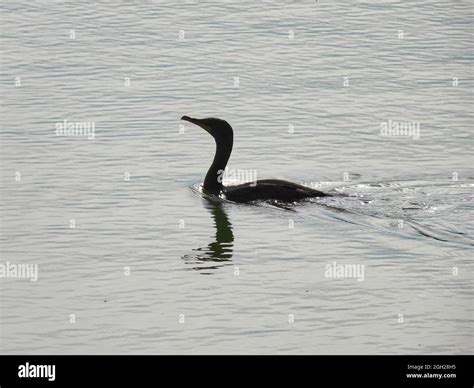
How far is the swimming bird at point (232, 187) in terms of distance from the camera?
17.3m

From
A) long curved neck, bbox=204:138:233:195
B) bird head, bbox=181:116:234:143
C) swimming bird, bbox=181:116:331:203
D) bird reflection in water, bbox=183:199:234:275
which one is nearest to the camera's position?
bird reflection in water, bbox=183:199:234:275

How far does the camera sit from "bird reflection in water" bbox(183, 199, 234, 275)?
15195 millimetres

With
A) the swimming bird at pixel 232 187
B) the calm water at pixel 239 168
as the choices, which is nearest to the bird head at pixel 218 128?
the swimming bird at pixel 232 187

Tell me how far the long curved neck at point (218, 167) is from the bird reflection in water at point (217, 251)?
845mm

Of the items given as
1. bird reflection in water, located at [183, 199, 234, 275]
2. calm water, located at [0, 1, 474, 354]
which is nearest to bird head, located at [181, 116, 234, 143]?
calm water, located at [0, 1, 474, 354]

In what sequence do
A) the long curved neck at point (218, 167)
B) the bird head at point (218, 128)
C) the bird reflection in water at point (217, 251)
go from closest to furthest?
the bird reflection in water at point (217, 251), the long curved neck at point (218, 167), the bird head at point (218, 128)

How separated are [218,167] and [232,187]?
16.6 inches

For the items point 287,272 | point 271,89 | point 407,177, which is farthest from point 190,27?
point 287,272

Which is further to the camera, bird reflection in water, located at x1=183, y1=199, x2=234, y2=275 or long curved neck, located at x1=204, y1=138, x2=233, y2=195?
long curved neck, located at x1=204, y1=138, x2=233, y2=195

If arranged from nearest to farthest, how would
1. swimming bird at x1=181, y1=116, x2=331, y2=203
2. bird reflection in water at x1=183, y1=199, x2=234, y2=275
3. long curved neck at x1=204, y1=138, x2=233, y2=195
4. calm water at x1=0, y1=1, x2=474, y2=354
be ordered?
calm water at x1=0, y1=1, x2=474, y2=354 < bird reflection in water at x1=183, y1=199, x2=234, y2=275 < swimming bird at x1=181, y1=116, x2=331, y2=203 < long curved neck at x1=204, y1=138, x2=233, y2=195

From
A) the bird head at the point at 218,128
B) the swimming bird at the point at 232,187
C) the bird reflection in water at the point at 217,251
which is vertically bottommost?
the bird reflection in water at the point at 217,251

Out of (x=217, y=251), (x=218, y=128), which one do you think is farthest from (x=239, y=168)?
(x=217, y=251)

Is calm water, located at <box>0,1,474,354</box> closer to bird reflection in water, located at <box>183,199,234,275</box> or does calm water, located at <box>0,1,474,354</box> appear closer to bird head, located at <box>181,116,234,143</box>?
bird reflection in water, located at <box>183,199,234,275</box>

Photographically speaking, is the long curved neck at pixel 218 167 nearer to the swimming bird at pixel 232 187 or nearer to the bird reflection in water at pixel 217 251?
the swimming bird at pixel 232 187
